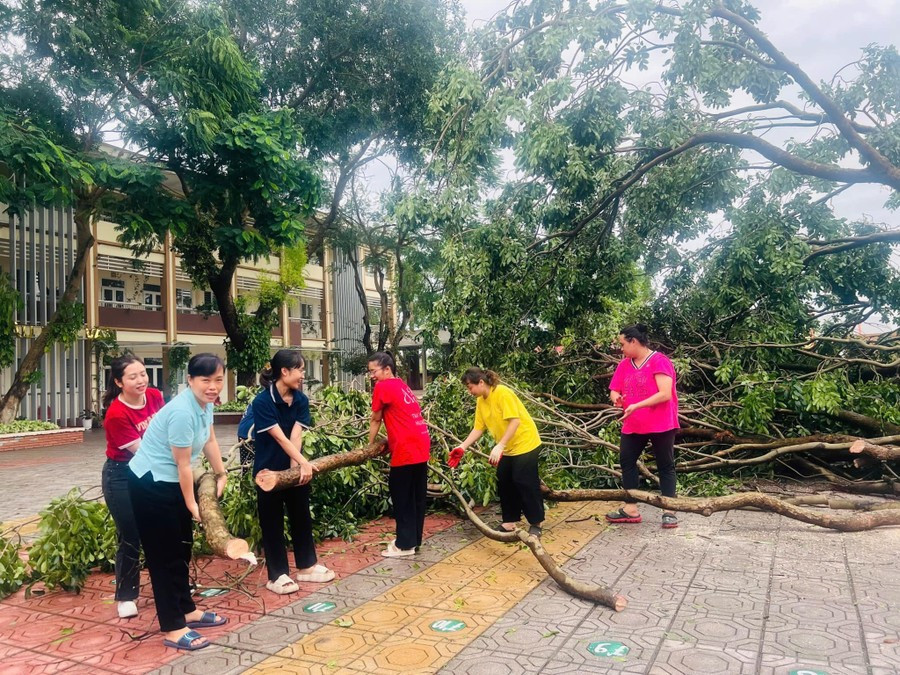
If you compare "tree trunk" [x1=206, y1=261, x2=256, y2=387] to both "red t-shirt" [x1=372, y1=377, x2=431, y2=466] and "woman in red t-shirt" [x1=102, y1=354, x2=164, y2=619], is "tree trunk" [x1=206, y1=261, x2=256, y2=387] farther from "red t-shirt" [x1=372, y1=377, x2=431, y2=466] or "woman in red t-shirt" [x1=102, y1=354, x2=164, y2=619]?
"woman in red t-shirt" [x1=102, y1=354, x2=164, y2=619]

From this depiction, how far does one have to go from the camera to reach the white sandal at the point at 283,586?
4.16 meters

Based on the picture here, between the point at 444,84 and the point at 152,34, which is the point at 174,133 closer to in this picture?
the point at 152,34

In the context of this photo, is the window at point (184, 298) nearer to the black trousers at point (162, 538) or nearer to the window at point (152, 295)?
the window at point (152, 295)

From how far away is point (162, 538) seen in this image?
11.4ft

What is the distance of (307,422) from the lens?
14.6 ft

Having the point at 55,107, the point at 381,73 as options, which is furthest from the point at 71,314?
the point at 381,73

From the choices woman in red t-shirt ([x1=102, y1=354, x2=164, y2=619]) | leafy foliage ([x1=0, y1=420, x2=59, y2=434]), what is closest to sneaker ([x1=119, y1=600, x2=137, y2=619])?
woman in red t-shirt ([x1=102, y1=354, x2=164, y2=619])

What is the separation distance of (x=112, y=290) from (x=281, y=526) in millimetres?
24448

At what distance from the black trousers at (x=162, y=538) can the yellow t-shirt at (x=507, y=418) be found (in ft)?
8.06

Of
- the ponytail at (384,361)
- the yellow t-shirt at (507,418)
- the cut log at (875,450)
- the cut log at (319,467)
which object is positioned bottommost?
the cut log at (875,450)

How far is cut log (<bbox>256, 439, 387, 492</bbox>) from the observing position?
4074 millimetres

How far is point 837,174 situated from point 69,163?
11.2m

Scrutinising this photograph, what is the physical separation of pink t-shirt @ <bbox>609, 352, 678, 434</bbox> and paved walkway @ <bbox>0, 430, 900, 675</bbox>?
2.98 feet

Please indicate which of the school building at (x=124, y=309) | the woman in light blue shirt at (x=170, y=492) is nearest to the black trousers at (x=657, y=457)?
the woman in light blue shirt at (x=170, y=492)
